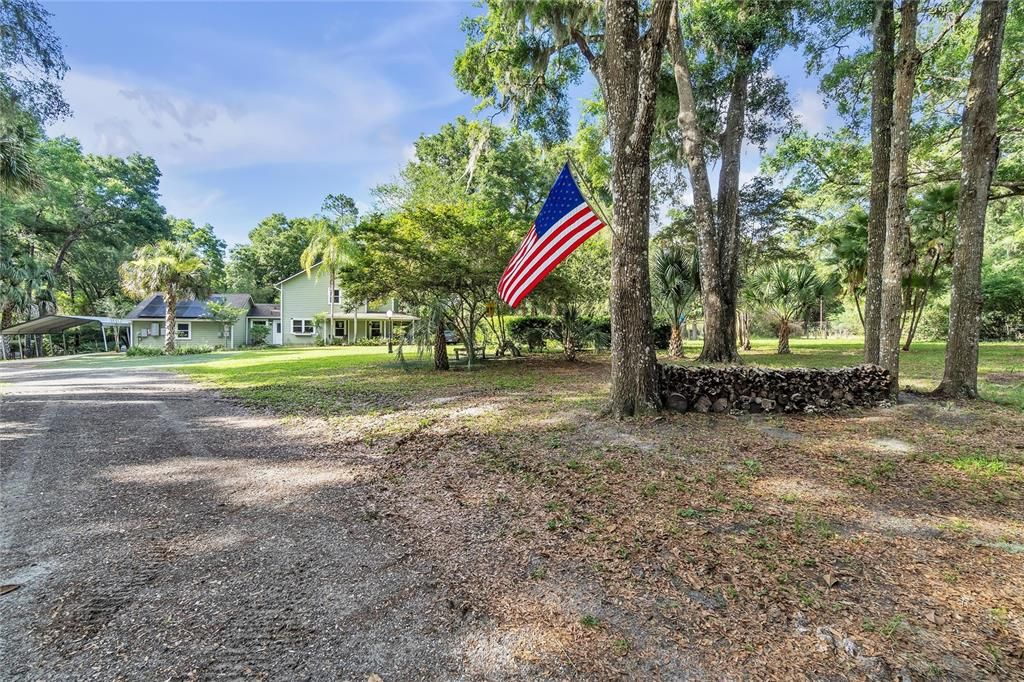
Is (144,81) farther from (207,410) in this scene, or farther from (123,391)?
(207,410)

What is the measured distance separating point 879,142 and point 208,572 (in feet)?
34.2

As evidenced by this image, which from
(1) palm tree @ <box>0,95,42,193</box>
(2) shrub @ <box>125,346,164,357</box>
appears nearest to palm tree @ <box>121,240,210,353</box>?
(2) shrub @ <box>125,346,164,357</box>

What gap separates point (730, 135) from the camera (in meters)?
12.5

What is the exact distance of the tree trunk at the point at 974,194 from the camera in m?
6.11

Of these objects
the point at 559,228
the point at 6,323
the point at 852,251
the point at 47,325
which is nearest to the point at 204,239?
the point at 6,323

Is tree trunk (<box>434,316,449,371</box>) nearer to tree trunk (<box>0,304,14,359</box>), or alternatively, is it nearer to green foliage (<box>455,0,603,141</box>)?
green foliage (<box>455,0,603,141</box>)

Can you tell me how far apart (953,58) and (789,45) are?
11.3 ft

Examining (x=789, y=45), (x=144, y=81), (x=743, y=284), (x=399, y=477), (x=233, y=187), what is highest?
(x=233, y=187)

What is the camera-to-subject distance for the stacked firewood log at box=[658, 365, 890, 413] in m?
6.13

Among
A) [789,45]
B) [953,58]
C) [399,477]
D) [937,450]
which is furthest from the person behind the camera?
[789,45]

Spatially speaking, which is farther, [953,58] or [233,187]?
[233,187]

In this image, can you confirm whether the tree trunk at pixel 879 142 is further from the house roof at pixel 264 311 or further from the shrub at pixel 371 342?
the house roof at pixel 264 311

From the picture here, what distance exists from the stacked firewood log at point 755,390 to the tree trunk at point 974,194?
154cm

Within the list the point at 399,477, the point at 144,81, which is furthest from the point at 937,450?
the point at 144,81
